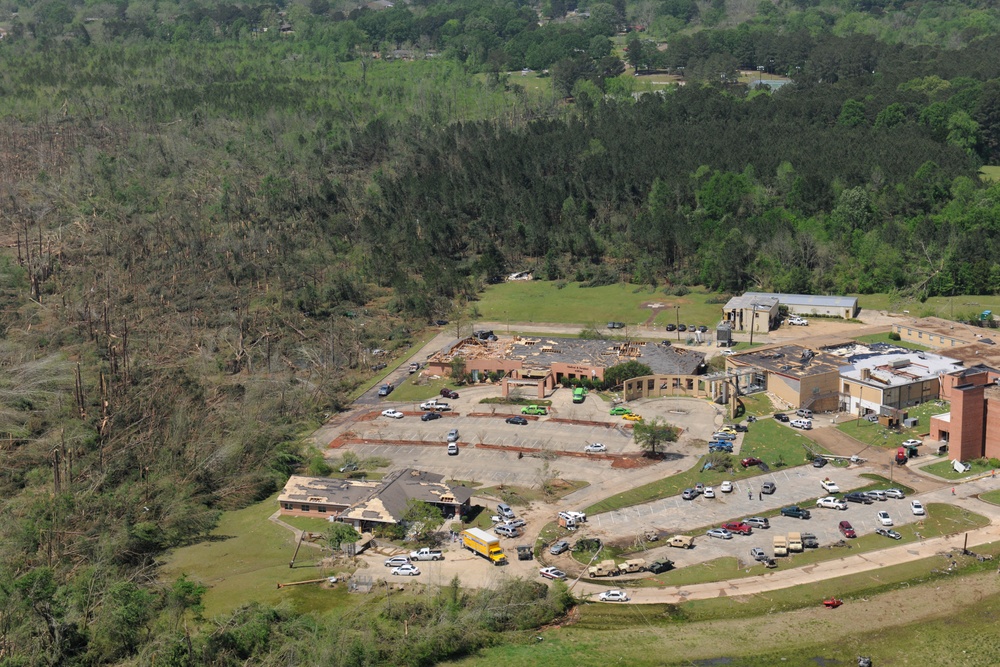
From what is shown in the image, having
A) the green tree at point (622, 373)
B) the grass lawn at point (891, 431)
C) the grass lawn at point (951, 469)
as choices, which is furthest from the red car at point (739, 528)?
the green tree at point (622, 373)

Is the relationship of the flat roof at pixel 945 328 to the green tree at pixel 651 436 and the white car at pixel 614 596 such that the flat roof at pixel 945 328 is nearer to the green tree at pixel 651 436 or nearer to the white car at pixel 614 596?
the green tree at pixel 651 436

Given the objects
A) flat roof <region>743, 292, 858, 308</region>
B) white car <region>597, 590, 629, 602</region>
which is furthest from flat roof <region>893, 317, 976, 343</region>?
white car <region>597, 590, 629, 602</region>

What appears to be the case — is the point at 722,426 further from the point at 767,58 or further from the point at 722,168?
the point at 767,58

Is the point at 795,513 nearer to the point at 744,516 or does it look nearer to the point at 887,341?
the point at 744,516

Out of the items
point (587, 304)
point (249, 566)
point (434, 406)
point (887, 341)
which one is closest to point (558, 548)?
point (249, 566)

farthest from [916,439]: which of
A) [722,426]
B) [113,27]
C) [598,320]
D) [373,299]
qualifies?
[113,27]

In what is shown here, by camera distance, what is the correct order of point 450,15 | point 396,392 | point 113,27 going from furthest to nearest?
point 450,15 → point 113,27 → point 396,392
